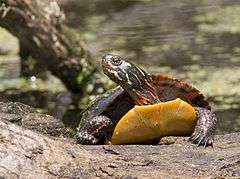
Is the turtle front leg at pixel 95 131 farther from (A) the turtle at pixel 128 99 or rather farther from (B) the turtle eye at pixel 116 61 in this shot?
(B) the turtle eye at pixel 116 61

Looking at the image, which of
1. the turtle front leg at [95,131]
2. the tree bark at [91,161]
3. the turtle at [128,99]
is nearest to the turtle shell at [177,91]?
the turtle at [128,99]

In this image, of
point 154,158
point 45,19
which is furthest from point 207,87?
point 154,158

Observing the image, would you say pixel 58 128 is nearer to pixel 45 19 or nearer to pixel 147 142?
pixel 147 142

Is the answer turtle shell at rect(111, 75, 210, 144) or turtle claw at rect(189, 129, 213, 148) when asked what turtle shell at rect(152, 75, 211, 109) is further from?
turtle claw at rect(189, 129, 213, 148)

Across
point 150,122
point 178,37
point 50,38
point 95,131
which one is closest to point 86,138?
point 95,131

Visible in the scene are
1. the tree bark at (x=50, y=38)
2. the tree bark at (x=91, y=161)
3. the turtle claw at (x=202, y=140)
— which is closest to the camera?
the tree bark at (x=91, y=161)

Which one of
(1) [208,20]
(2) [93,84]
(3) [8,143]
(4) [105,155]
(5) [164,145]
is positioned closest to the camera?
(3) [8,143]

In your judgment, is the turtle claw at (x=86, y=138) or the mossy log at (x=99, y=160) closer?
the mossy log at (x=99, y=160)
